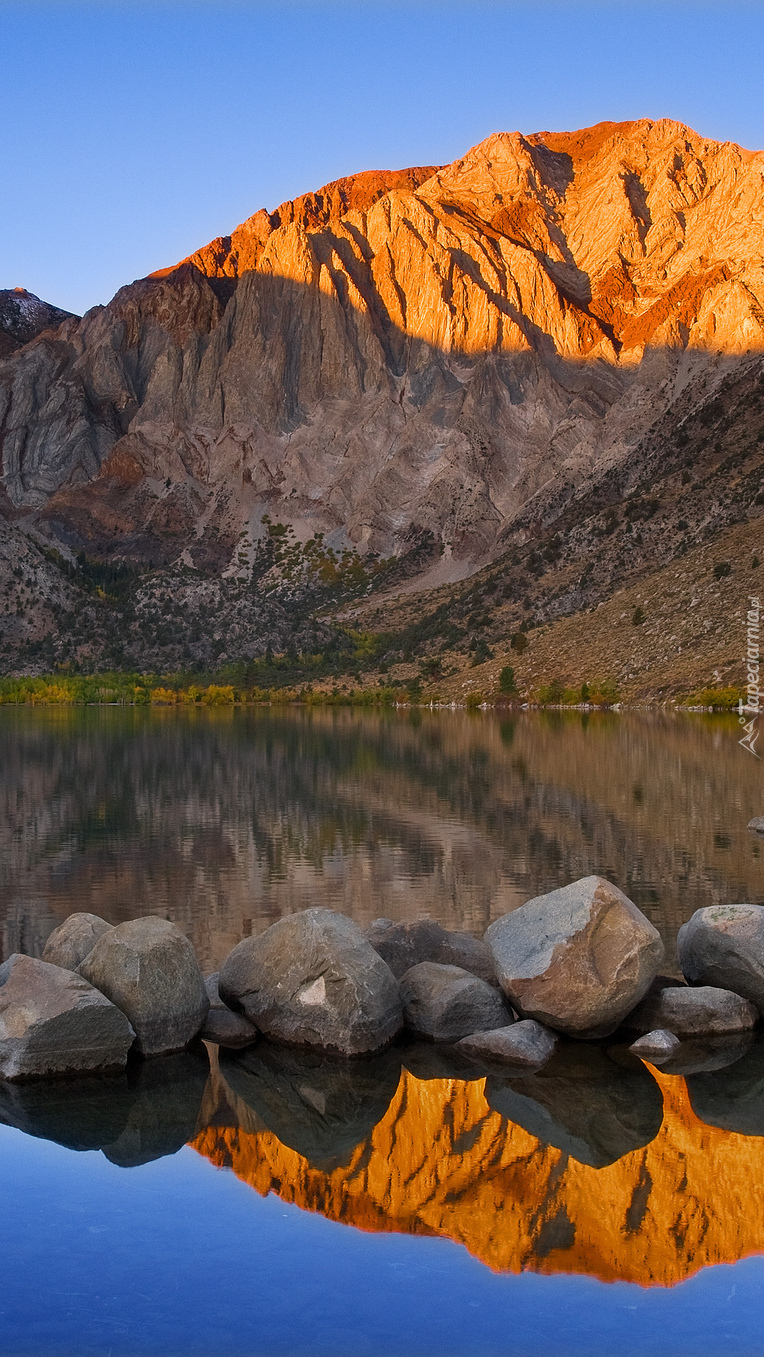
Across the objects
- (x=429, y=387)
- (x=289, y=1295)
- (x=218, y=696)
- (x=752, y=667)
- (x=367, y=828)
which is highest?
(x=429, y=387)

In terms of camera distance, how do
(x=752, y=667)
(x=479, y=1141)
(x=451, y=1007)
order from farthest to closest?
(x=752, y=667) → (x=451, y=1007) → (x=479, y=1141)

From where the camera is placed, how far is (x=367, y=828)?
30.6m

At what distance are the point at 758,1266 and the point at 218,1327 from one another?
3913mm

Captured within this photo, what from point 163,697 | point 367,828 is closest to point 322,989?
point 367,828

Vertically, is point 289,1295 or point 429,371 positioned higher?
point 429,371

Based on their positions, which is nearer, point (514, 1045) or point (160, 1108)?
point (160, 1108)

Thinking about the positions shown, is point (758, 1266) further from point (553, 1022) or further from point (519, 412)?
point (519, 412)

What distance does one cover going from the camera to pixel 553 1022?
45.4ft

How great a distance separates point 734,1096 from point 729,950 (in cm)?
262

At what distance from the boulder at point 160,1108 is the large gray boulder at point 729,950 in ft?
20.5

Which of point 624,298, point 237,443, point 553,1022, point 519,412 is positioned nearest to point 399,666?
point 519,412

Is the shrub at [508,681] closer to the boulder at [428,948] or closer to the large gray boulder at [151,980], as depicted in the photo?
the boulder at [428,948]

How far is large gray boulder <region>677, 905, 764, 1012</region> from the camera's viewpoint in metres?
14.6

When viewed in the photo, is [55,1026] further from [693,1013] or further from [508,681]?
[508,681]
